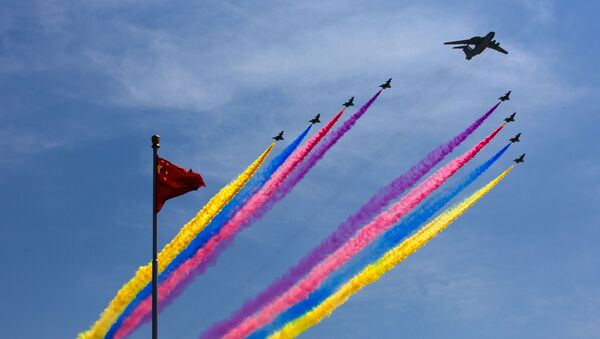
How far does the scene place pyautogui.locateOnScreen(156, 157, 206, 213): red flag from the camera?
194ft

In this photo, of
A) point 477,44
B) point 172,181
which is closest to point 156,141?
point 172,181

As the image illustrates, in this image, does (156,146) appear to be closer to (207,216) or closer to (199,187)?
(199,187)

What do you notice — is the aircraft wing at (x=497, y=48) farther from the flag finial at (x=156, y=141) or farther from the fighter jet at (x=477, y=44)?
the flag finial at (x=156, y=141)

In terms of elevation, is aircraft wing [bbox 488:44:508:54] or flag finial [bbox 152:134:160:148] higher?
aircraft wing [bbox 488:44:508:54]

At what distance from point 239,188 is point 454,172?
79.9 ft

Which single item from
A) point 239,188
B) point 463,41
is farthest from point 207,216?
point 463,41

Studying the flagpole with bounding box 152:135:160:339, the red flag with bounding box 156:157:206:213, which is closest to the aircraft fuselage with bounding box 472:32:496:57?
the red flag with bounding box 156:157:206:213

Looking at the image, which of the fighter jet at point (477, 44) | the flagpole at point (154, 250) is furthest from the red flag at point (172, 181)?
the fighter jet at point (477, 44)

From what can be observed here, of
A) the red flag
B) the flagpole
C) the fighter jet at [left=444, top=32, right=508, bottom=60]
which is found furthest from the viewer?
the fighter jet at [left=444, top=32, right=508, bottom=60]

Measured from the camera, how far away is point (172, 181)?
198 ft

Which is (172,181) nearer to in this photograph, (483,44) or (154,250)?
(154,250)

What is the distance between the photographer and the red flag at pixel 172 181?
194 ft

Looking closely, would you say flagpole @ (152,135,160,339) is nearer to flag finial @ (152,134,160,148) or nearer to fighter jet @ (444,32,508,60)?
flag finial @ (152,134,160,148)

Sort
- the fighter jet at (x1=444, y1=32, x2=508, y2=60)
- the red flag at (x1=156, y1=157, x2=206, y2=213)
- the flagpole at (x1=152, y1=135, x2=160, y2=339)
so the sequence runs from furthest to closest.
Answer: the fighter jet at (x1=444, y1=32, x2=508, y2=60) < the red flag at (x1=156, y1=157, x2=206, y2=213) < the flagpole at (x1=152, y1=135, x2=160, y2=339)
